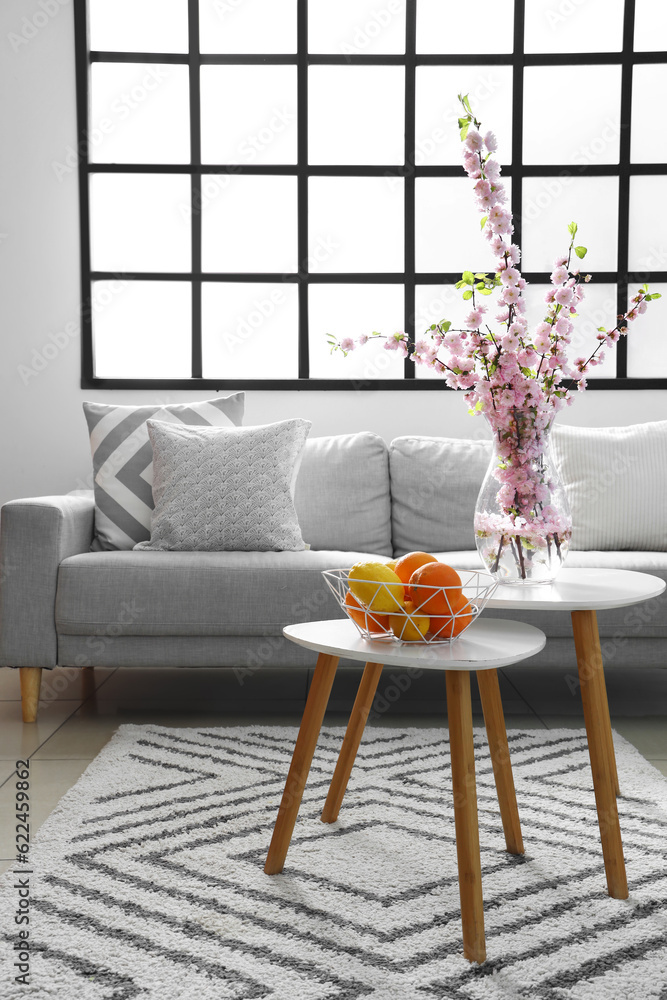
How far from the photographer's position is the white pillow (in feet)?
9.67

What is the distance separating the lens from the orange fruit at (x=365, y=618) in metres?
1.40

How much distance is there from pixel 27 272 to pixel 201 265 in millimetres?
692

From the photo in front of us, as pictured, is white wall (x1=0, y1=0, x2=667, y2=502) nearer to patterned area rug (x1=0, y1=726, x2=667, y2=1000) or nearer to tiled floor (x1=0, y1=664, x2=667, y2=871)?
tiled floor (x1=0, y1=664, x2=667, y2=871)

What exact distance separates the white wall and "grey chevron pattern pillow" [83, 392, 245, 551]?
0.48 m

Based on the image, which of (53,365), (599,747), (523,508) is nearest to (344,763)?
(599,747)

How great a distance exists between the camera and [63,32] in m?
3.48

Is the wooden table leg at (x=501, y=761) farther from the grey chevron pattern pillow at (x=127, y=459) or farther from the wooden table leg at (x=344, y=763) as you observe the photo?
the grey chevron pattern pillow at (x=127, y=459)

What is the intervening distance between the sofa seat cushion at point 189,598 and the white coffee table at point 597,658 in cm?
91

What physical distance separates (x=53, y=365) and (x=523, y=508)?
2449 millimetres

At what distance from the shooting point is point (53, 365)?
3557 mm

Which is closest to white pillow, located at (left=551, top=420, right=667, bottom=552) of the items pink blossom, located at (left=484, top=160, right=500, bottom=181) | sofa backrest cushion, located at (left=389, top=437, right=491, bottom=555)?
sofa backrest cushion, located at (left=389, top=437, right=491, bottom=555)

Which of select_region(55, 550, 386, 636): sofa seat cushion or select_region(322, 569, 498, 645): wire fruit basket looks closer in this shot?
select_region(322, 569, 498, 645): wire fruit basket

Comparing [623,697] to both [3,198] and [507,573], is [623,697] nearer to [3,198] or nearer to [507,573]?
[507,573]

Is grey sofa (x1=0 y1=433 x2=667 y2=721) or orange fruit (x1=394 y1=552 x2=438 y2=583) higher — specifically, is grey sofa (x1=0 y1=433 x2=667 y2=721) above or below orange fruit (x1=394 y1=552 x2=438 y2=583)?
below
